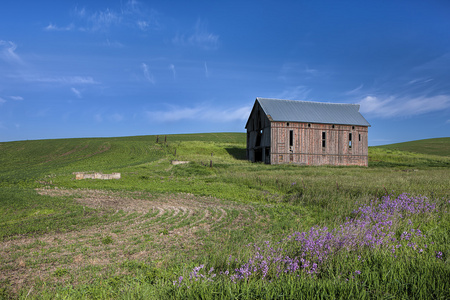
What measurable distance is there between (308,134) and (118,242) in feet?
121

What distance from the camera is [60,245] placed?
28.2 ft

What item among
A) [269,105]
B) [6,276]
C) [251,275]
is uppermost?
[269,105]

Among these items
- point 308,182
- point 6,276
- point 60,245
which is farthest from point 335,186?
point 6,276

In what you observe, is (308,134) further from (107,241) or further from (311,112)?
(107,241)

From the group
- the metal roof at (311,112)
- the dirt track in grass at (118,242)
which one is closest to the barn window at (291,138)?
the metal roof at (311,112)

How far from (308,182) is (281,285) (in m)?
15.6

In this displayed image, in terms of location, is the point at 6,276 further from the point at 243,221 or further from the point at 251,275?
the point at 243,221

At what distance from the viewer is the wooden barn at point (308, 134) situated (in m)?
40.6

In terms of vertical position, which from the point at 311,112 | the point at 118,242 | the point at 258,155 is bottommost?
the point at 118,242

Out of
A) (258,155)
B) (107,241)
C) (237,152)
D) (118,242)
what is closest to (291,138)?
(258,155)

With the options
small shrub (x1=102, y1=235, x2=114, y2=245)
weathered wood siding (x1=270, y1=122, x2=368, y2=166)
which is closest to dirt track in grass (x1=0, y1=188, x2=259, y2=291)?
small shrub (x1=102, y1=235, x2=114, y2=245)

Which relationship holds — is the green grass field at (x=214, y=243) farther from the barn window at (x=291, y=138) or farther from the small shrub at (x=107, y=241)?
the barn window at (x=291, y=138)

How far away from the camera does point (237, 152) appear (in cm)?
5562

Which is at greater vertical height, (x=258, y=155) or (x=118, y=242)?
(x=258, y=155)
